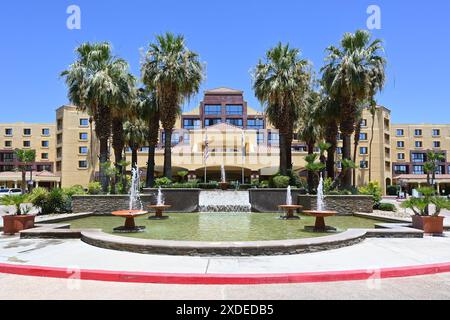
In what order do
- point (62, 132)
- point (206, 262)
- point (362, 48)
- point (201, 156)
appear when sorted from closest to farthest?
point (206, 262)
point (362, 48)
point (201, 156)
point (62, 132)

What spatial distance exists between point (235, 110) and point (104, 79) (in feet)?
155

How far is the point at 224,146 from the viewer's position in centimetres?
5044

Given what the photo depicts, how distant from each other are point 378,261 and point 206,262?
3843mm

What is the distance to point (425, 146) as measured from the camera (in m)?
85.2

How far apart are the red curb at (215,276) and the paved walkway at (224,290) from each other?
17cm

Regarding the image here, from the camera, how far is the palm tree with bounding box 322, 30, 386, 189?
27953mm

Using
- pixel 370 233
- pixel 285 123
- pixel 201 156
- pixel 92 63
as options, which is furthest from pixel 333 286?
pixel 201 156

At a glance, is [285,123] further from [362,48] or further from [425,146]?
[425,146]

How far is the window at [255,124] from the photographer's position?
2891 inches

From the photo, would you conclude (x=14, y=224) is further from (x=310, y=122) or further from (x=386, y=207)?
(x=310, y=122)

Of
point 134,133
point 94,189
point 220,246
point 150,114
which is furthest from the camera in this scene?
point 134,133

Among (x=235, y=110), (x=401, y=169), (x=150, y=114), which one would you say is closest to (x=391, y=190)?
(x=401, y=169)

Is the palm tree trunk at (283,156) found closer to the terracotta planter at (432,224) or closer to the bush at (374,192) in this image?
the bush at (374,192)
